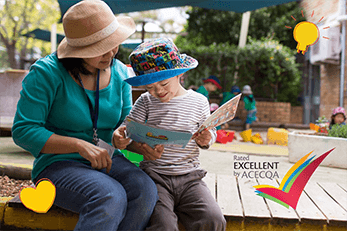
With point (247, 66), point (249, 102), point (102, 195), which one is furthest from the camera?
point (247, 66)

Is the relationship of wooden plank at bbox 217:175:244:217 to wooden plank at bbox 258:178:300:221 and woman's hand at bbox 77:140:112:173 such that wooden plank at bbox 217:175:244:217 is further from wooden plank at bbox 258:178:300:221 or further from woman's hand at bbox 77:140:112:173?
woman's hand at bbox 77:140:112:173

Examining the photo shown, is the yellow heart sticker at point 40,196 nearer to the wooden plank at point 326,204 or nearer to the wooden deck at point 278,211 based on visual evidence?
the wooden deck at point 278,211

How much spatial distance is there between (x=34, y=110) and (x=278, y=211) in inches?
51.0

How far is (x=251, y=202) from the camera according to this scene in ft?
5.90

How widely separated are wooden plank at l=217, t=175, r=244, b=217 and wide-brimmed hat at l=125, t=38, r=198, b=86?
2.46ft

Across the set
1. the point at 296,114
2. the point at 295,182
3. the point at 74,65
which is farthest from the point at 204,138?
the point at 296,114

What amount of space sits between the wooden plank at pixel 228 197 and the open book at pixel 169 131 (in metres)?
0.49

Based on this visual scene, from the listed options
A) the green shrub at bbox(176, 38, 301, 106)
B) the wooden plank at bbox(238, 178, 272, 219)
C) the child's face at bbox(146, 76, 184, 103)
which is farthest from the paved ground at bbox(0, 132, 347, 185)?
the green shrub at bbox(176, 38, 301, 106)

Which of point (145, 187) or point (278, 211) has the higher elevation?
point (145, 187)

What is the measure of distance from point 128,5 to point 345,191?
14.8 feet

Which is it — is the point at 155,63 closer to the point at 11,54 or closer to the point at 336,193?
the point at 336,193

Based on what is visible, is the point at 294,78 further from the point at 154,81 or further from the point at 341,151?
the point at 154,81

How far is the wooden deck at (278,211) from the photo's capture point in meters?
1.59

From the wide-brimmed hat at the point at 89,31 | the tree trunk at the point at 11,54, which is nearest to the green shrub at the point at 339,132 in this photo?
the wide-brimmed hat at the point at 89,31
